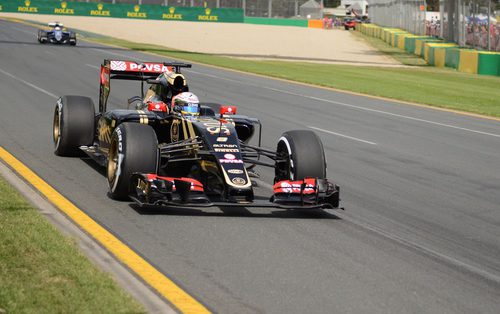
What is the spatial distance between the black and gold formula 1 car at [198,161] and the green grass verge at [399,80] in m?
14.0

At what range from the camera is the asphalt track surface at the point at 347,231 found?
6.69 metres

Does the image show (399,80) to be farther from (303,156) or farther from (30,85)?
(303,156)

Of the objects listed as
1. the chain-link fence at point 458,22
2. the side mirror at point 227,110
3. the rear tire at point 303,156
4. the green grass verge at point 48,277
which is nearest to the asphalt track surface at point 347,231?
the rear tire at point 303,156

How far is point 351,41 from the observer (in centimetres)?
7388

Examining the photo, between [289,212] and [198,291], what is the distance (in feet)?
10.5

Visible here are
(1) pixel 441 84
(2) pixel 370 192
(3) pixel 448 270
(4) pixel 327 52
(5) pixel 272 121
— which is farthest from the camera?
(4) pixel 327 52

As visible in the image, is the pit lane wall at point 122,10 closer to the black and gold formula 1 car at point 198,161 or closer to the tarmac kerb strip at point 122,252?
the black and gold formula 1 car at point 198,161

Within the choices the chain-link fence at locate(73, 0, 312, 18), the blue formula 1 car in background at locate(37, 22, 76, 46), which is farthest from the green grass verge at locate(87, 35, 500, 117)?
the chain-link fence at locate(73, 0, 312, 18)

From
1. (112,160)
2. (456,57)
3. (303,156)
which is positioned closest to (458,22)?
(456,57)

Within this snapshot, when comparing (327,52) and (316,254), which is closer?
(316,254)

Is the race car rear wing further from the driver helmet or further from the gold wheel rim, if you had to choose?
the gold wheel rim

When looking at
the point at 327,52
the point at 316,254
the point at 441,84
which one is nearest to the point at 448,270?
the point at 316,254

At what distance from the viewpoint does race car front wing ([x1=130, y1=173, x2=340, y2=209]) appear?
893 centimetres

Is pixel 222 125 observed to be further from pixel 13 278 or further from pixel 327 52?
pixel 327 52
